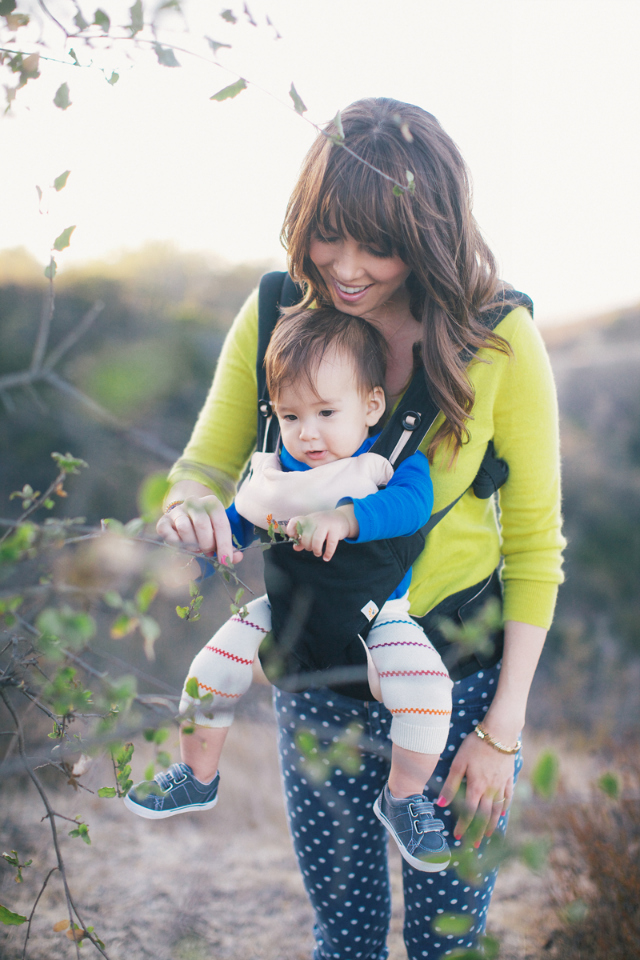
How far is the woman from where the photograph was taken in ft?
3.87

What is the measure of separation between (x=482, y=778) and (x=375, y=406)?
2.57ft

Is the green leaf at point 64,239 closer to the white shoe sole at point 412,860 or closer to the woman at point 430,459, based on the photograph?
the woman at point 430,459

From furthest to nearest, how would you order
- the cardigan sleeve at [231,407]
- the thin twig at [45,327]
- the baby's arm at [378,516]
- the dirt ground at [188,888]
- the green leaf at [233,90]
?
the dirt ground at [188,888], the cardigan sleeve at [231,407], the baby's arm at [378,516], the thin twig at [45,327], the green leaf at [233,90]

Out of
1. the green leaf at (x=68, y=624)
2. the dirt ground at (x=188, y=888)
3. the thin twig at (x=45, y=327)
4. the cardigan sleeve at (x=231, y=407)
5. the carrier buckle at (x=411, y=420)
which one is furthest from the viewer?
the dirt ground at (x=188, y=888)

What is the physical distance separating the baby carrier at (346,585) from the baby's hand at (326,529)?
0.04 meters

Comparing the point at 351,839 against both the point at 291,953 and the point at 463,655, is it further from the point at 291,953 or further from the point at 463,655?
the point at 291,953

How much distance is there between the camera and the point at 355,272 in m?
1.21

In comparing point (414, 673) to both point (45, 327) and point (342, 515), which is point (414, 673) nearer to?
point (342, 515)

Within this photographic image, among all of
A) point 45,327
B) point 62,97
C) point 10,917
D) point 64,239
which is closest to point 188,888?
point 10,917

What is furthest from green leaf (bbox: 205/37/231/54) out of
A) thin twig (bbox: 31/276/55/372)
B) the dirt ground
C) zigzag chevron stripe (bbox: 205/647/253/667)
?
the dirt ground

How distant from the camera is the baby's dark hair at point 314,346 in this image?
1253mm

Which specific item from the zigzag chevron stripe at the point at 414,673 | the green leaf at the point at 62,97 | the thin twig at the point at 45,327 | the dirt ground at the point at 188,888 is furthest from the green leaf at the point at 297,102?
the dirt ground at the point at 188,888

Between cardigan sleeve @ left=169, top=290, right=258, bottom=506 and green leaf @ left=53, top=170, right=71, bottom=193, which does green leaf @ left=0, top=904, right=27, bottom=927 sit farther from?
green leaf @ left=53, top=170, right=71, bottom=193

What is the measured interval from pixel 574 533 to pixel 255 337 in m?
7.40
